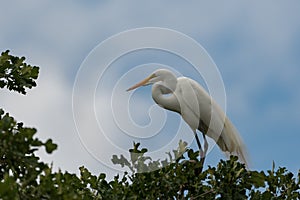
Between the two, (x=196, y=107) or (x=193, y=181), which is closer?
(x=193, y=181)

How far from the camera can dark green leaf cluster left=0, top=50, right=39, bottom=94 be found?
5773mm

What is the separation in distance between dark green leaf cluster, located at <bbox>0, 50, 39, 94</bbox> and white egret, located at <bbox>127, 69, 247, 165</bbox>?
266cm

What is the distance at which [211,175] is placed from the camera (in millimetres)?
5777

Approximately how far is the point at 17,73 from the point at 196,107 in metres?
3.54

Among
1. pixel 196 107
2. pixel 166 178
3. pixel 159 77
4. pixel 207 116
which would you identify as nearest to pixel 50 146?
pixel 166 178

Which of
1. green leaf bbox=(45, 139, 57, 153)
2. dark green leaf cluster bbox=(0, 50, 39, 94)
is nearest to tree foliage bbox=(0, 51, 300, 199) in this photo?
dark green leaf cluster bbox=(0, 50, 39, 94)

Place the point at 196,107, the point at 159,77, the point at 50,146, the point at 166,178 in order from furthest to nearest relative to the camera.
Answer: the point at 196,107, the point at 159,77, the point at 166,178, the point at 50,146

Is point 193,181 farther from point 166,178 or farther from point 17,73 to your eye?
point 17,73

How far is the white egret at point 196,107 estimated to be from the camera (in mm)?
8406

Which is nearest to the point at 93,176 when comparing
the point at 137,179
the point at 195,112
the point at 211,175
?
the point at 137,179

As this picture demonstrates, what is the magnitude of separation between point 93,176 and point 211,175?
1.20 meters

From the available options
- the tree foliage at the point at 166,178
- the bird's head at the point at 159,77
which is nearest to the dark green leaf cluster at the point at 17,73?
the tree foliage at the point at 166,178

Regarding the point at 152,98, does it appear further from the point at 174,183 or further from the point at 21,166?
the point at 21,166

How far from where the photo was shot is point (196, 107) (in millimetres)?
8641
